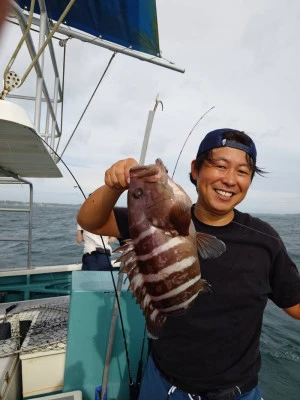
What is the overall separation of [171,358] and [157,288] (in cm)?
78

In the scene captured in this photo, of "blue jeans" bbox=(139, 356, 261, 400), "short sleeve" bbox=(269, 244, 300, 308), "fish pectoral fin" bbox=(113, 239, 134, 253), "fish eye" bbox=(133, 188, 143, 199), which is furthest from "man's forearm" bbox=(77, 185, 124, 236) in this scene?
"short sleeve" bbox=(269, 244, 300, 308)

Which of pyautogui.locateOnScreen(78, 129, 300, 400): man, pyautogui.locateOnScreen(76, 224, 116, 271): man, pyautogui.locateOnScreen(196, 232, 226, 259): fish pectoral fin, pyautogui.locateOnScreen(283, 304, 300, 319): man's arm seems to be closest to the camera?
pyautogui.locateOnScreen(196, 232, 226, 259): fish pectoral fin

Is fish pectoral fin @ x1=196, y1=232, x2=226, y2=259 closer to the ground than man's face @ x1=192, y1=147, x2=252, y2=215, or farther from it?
closer to the ground

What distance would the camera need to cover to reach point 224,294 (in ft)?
6.68

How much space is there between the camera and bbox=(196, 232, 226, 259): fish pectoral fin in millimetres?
1732

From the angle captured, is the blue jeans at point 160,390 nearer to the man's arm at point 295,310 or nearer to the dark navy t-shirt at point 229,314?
the dark navy t-shirt at point 229,314

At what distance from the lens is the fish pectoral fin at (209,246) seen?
68.2 inches

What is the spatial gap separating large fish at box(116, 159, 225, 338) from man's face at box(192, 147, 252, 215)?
1.46 ft

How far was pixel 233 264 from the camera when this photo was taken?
2.08 metres

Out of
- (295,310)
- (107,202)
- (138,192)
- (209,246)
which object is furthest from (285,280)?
(107,202)

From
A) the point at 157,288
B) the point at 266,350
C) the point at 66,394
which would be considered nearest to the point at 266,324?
the point at 266,350

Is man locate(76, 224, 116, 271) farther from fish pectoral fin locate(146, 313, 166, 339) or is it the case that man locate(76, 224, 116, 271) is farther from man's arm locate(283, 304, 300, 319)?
fish pectoral fin locate(146, 313, 166, 339)

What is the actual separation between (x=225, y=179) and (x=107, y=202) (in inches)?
32.8

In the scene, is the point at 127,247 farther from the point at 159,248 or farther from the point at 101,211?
the point at 101,211
